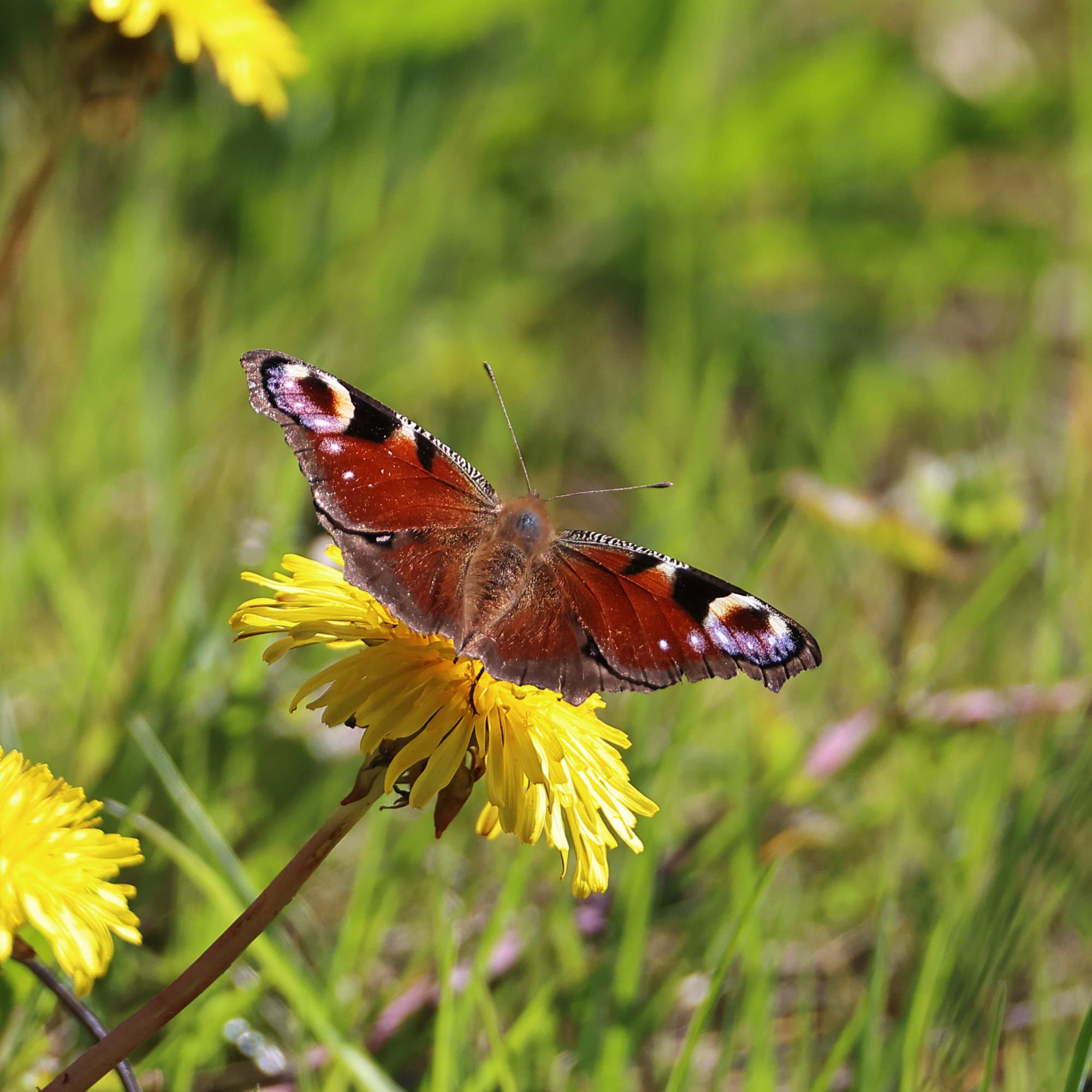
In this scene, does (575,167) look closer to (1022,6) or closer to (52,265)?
(52,265)

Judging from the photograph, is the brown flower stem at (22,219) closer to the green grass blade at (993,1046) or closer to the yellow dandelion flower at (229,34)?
the yellow dandelion flower at (229,34)

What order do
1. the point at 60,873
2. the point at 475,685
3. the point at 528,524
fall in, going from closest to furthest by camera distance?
the point at 60,873 < the point at 475,685 < the point at 528,524

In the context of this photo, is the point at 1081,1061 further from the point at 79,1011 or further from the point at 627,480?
the point at 627,480

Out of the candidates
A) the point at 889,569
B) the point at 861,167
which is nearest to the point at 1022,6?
the point at 861,167

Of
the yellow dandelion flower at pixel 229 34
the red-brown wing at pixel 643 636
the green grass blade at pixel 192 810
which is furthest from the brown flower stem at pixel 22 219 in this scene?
the red-brown wing at pixel 643 636

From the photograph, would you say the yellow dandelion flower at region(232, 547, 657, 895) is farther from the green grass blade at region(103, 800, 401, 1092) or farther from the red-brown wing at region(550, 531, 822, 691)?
the green grass blade at region(103, 800, 401, 1092)

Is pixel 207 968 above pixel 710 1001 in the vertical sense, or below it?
above

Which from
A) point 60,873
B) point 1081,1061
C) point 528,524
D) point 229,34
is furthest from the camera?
point 229,34

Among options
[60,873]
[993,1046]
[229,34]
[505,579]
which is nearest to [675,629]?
[505,579]
